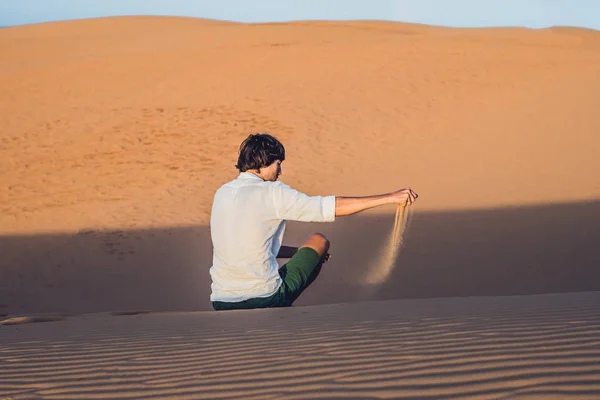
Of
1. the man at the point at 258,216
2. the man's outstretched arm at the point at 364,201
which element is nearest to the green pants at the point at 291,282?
the man at the point at 258,216

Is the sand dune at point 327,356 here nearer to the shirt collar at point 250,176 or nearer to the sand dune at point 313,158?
the shirt collar at point 250,176

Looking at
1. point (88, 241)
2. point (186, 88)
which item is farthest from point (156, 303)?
point (186, 88)

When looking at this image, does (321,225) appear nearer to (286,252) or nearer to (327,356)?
(286,252)

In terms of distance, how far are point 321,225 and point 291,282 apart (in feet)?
21.4

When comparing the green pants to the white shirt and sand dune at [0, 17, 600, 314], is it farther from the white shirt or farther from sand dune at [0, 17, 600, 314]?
sand dune at [0, 17, 600, 314]

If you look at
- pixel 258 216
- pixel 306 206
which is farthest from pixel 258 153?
pixel 306 206

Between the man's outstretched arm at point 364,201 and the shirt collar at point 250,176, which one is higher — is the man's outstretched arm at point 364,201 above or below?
below

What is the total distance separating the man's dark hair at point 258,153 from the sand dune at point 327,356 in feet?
3.14

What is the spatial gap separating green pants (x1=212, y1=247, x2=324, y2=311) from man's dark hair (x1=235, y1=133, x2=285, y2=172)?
904 millimetres

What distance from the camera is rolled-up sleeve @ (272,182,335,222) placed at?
14.1 feet

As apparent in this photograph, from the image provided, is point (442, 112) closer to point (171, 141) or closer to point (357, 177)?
point (357, 177)

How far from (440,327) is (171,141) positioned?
14019 millimetres

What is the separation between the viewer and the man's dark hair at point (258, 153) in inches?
178

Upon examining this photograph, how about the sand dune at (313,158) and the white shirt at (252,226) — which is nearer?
the white shirt at (252,226)
